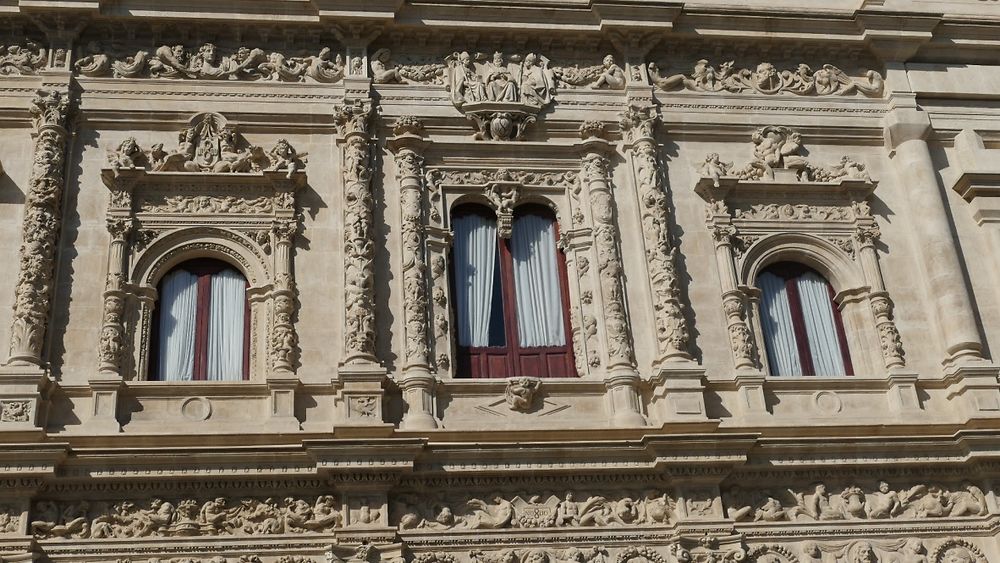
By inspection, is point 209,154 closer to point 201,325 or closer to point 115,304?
point 201,325

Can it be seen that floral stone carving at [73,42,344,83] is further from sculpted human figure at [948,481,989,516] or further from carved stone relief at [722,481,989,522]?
sculpted human figure at [948,481,989,516]

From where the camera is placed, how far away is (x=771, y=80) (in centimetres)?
1648

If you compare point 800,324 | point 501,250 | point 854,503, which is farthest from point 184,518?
point 800,324

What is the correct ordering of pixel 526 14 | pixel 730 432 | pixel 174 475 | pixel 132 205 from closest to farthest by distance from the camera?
pixel 174 475 < pixel 730 432 < pixel 132 205 < pixel 526 14

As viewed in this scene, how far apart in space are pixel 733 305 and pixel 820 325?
1.31 metres

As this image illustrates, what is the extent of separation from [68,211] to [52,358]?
185 centimetres

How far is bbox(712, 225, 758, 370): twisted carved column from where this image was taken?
14348mm

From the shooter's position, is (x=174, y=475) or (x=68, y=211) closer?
(x=174, y=475)

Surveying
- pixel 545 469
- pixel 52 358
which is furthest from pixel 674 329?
pixel 52 358

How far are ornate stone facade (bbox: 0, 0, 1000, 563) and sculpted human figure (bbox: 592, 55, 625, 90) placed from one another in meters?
0.03

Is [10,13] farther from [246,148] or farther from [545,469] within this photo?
[545,469]

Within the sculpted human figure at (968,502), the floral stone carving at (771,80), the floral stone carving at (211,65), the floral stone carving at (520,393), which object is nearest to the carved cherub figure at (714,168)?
the floral stone carving at (771,80)

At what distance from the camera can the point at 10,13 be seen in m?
15.0

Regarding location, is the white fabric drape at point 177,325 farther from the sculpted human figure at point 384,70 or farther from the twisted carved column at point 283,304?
the sculpted human figure at point 384,70
